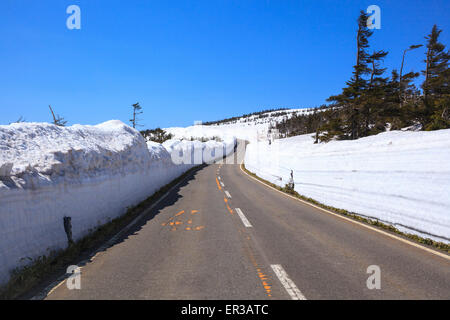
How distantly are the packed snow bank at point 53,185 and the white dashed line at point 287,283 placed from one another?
4307 mm

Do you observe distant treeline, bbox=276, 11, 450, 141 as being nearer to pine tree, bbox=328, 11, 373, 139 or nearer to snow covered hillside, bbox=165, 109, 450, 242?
pine tree, bbox=328, 11, 373, 139

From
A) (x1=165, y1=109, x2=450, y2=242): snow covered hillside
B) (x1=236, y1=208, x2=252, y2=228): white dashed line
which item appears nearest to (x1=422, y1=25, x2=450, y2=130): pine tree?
(x1=165, y1=109, x2=450, y2=242): snow covered hillside

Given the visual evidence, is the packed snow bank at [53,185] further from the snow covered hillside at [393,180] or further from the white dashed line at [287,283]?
the snow covered hillside at [393,180]

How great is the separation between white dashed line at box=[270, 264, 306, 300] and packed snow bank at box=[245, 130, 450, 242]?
3968 mm

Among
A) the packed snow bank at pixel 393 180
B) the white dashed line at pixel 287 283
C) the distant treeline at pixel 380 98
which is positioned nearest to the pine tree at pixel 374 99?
the distant treeline at pixel 380 98

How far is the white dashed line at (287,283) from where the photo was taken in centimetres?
348

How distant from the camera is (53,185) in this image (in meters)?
5.18

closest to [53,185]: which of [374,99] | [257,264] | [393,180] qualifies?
[257,264]

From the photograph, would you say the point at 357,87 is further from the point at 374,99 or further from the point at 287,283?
the point at 287,283

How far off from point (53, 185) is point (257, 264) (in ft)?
14.7

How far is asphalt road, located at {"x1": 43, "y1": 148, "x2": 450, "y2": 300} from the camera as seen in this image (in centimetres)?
364

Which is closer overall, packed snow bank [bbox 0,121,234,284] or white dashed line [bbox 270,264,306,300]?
white dashed line [bbox 270,264,306,300]
